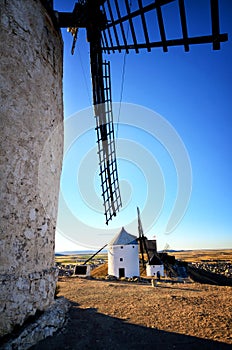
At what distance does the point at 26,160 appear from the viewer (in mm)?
3352

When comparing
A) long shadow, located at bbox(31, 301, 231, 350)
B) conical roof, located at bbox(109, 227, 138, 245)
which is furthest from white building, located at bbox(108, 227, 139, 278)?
long shadow, located at bbox(31, 301, 231, 350)

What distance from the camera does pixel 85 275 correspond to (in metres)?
14.5

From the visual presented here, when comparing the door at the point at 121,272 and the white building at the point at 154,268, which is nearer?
the door at the point at 121,272

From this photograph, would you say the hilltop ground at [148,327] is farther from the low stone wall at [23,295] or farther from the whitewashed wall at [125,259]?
the whitewashed wall at [125,259]

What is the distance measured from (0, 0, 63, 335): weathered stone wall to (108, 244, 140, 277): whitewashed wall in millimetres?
18507

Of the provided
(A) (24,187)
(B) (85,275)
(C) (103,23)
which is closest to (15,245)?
(A) (24,187)

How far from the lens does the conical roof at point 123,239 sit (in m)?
21.8

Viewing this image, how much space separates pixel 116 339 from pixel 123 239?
1906 cm

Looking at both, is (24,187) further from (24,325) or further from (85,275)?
(85,275)

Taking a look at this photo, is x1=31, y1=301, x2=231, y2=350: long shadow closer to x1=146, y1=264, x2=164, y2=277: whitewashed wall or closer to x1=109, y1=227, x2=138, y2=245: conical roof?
x1=109, y1=227, x2=138, y2=245: conical roof

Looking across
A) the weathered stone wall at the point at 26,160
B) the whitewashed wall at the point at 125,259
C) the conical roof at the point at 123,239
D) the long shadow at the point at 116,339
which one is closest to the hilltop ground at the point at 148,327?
the long shadow at the point at 116,339

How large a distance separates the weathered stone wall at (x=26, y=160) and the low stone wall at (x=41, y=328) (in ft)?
0.50

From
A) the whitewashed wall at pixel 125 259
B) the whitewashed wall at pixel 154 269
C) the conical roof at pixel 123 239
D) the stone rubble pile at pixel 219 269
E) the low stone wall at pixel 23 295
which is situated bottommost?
the stone rubble pile at pixel 219 269

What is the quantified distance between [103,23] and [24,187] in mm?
4880
